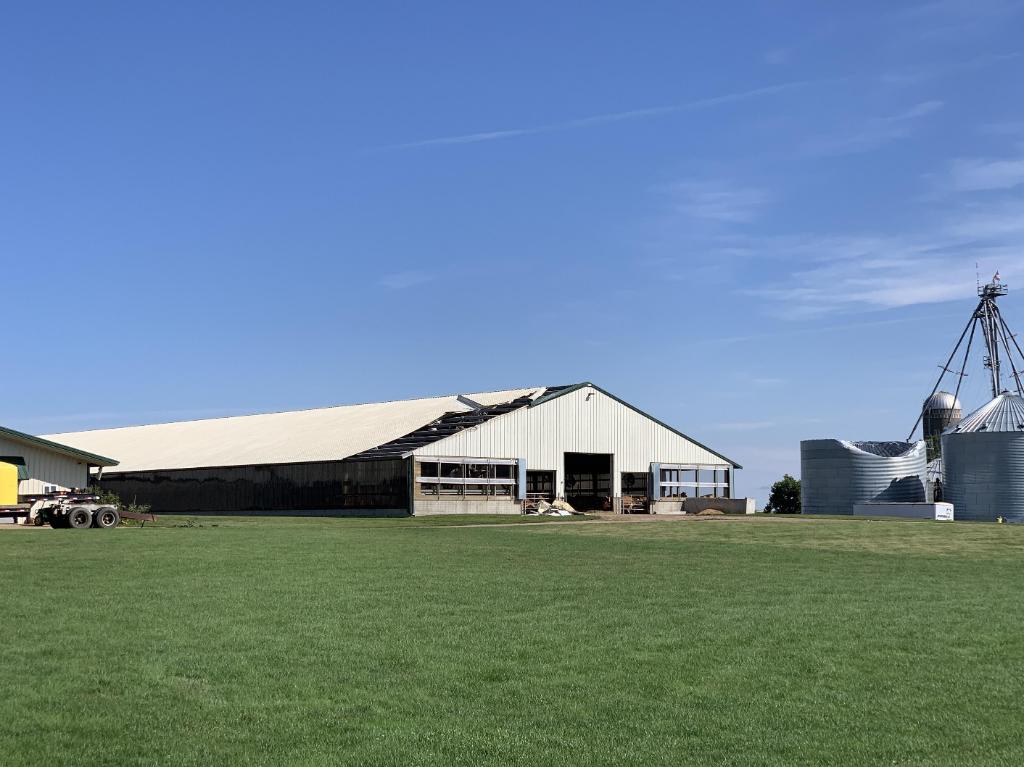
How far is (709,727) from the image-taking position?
948cm

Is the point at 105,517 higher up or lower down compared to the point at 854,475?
lower down

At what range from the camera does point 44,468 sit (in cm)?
5403

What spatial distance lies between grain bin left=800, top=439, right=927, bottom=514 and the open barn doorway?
15509mm

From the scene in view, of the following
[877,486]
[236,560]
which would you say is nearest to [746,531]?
[236,560]

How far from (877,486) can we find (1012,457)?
8.98 m

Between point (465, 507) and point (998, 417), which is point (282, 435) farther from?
point (998, 417)

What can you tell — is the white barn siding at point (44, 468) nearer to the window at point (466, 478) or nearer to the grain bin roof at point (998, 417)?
the window at point (466, 478)

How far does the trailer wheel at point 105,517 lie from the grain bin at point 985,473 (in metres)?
53.0

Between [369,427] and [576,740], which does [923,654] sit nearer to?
[576,740]

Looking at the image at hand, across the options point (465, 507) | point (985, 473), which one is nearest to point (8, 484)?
point (465, 507)

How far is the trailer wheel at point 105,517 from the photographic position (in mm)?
40969

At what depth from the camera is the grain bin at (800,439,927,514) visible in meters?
75.0

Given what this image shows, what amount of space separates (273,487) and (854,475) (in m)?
39.0

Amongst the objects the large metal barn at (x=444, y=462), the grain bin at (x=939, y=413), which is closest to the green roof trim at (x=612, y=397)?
the large metal barn at (x=444, y=462)
